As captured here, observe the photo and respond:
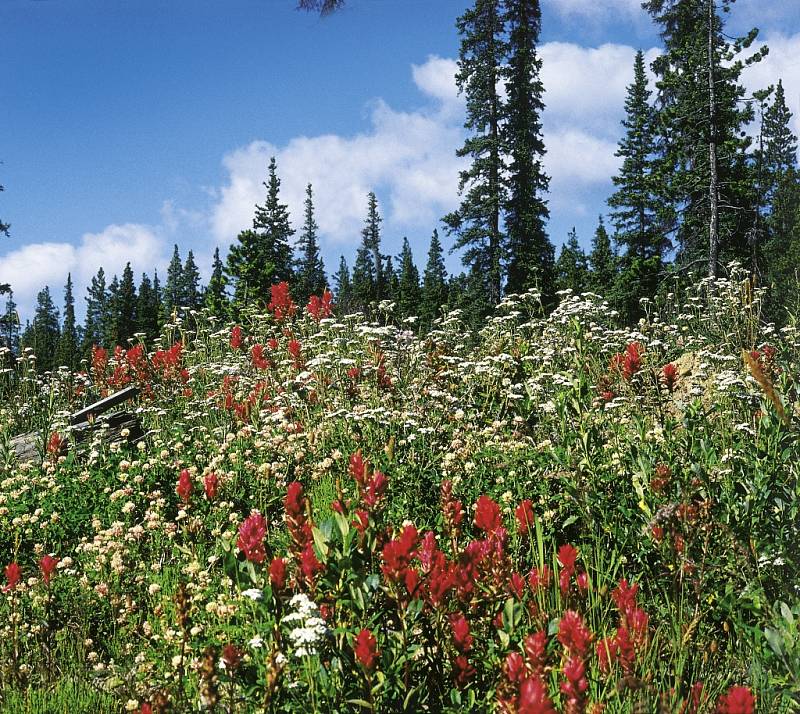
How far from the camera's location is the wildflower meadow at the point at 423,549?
221 cm

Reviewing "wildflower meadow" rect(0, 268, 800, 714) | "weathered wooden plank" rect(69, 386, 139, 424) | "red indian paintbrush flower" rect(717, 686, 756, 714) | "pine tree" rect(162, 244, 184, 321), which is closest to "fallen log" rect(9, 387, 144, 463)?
"weathered wooden plank" rect(69, 386, 139, 424)

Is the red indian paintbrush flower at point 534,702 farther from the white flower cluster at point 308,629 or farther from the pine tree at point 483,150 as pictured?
the pine tree at point 483,150

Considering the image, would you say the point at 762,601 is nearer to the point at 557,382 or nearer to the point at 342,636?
the point at 342,636

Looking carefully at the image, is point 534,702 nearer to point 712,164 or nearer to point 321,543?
point 321,543

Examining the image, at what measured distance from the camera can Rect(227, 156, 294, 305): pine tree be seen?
35562 mm

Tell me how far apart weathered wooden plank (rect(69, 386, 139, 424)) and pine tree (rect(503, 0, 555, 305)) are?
2012cm

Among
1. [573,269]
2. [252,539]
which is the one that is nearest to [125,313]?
[573,269]

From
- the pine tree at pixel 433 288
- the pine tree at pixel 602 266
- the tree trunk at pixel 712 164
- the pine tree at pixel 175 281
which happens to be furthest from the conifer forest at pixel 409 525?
the pine tree at pixel 175 281

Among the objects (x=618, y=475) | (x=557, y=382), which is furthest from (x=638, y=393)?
(x=618, y=475)

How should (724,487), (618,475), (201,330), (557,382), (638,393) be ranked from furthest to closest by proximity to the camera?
1. (201,330)
2. (638,393)
3. (557,382)
4. (618,475)
5. (724,487)

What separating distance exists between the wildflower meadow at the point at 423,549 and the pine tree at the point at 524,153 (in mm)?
19940

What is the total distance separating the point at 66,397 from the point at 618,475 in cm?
898

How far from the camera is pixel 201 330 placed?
1090 cm

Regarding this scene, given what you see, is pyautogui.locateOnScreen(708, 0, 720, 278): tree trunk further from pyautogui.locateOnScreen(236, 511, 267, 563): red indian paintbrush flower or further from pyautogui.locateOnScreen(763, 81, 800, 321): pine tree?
pyautogui.locateOnScreen(236, 511, 267, 563): red indian paintbrush flower
